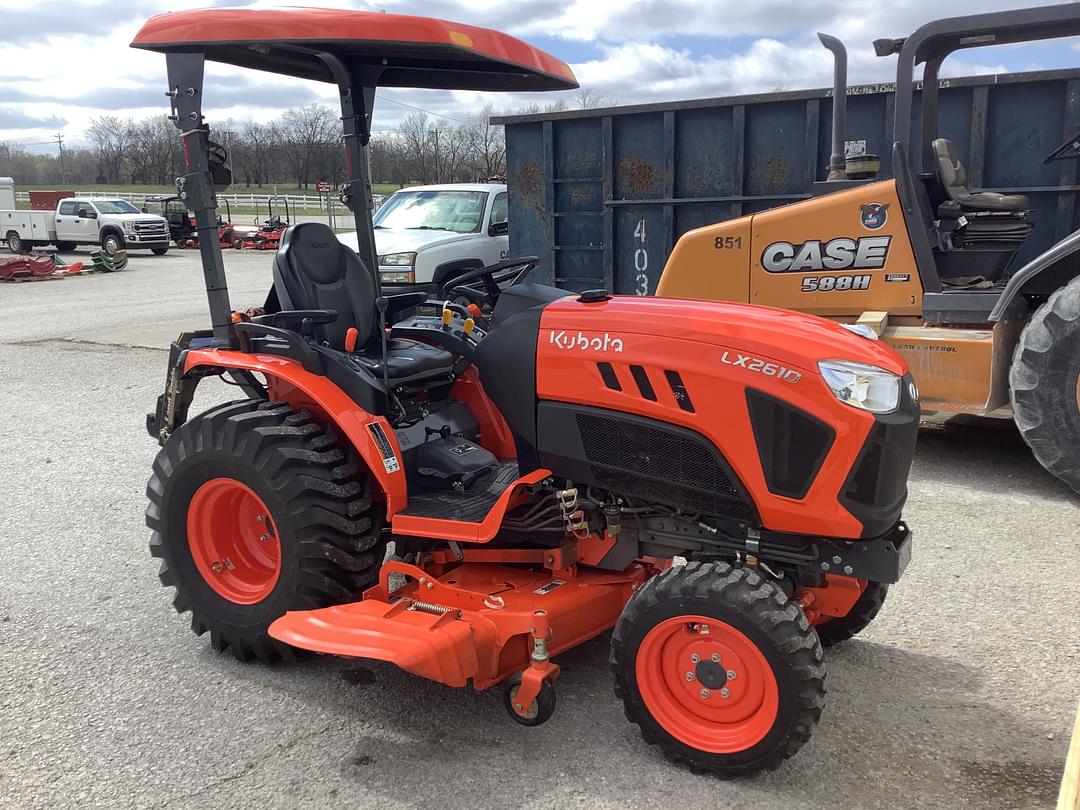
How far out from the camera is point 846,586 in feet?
10.5

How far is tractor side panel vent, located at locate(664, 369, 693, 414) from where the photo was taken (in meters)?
2.85

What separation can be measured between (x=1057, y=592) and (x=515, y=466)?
7.94 ft

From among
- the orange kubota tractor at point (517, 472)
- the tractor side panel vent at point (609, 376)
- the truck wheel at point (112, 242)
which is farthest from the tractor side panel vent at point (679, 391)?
the truck wheel at point (112, 242)

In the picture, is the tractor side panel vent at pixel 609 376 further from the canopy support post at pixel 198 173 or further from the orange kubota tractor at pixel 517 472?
the canopy support post at pixel 198 173

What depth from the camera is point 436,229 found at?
38.1 ft

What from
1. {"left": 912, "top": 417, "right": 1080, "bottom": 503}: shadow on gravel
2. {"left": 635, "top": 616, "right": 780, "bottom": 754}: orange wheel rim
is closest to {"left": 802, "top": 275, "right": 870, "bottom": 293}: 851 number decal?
{"left": 912, "top": 417, "right": 1080, "bottom": 503}: shadow on gravel

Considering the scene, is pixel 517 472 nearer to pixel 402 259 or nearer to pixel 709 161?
pixel 709 161

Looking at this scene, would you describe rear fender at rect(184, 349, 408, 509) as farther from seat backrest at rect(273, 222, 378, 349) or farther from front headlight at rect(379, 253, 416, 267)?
front headlight at rect(379, 253, 416, 267)

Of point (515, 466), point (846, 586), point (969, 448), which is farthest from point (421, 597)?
point (969, 448)

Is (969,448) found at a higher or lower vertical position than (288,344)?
lower

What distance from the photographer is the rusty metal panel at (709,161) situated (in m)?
7.13

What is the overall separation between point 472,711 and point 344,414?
112cm

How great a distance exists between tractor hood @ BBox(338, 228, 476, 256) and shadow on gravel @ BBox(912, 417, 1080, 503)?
6.18 meters

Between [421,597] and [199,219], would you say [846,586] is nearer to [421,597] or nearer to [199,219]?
[421,597]
